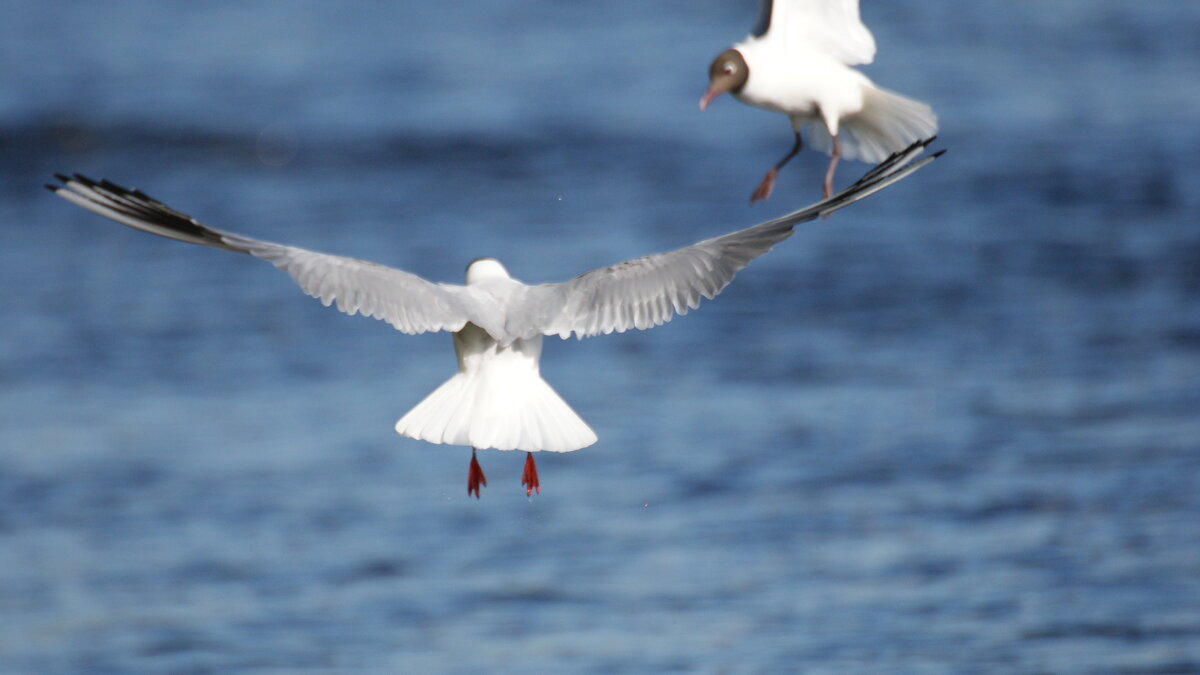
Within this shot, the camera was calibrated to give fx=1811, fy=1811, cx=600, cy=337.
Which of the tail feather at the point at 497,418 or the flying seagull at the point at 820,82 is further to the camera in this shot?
the flying seagull at the point at 820,82

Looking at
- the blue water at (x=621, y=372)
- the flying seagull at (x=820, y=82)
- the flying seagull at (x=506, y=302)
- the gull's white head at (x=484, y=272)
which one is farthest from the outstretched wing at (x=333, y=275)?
the blue water at (x=621, y=372)

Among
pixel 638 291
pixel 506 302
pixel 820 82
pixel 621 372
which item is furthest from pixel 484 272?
pixel 621 372

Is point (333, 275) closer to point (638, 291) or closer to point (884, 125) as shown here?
point (638, 291)

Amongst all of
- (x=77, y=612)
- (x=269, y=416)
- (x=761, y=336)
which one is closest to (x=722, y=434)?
(x=761, y=336)

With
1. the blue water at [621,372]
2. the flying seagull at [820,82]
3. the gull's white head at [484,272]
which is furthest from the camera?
the blue water at [621,372]

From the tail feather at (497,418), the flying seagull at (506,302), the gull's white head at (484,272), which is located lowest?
the tail feather at (497,418)

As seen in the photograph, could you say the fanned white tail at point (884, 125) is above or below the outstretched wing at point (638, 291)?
above

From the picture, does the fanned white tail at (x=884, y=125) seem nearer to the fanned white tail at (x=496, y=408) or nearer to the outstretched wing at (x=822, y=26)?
the outstretched wing at (x=822, y=26)

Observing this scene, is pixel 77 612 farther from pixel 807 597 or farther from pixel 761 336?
pixel 761 336

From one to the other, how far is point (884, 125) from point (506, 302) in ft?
4.46

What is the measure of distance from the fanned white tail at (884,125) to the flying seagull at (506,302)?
62 centimetres

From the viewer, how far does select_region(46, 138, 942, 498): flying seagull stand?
4.82 metres

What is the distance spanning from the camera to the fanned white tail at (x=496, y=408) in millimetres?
4867

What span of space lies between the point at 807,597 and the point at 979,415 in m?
2.16
